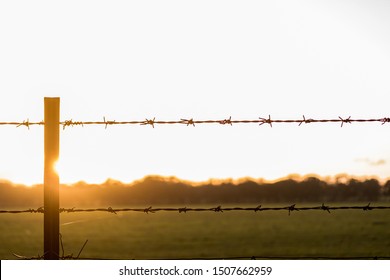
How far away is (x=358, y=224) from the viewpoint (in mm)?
41656

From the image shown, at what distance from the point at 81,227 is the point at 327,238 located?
15546 millimetres

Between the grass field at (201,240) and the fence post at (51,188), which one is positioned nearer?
the fence post at (51,188)

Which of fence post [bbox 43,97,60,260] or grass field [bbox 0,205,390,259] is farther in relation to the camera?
grass field [bbox 0,205,390,259]

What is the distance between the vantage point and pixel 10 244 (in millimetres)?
29219

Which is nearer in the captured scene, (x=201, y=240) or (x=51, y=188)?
(x=51, y=188)

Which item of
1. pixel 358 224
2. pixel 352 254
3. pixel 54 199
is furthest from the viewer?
pixel 358 224

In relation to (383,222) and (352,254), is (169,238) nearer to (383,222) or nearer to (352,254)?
(352,254)

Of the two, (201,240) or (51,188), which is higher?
(201,240)
